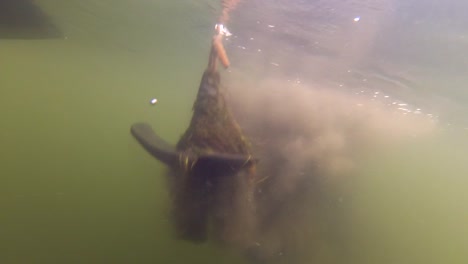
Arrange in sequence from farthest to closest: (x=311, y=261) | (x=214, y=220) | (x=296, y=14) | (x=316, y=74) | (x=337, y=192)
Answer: (x=316, y=74)
(x=337, y=192)
(x=311, y=261)
(x=296, y=14)
(x=214, y=220)

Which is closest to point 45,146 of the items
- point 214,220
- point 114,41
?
point 114,41

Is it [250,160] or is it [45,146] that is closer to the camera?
[250,160]

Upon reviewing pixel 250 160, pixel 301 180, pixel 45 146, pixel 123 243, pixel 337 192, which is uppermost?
pixel 250 160

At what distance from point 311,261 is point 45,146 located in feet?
116

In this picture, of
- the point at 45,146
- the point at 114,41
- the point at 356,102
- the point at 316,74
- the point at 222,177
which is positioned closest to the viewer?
the point at 222,177

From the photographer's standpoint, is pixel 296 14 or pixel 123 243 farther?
pixel 123 243

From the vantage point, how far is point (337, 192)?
13109 millimetres

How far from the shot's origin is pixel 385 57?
1093 cm

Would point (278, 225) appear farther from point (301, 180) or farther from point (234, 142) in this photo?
point (234, 142)

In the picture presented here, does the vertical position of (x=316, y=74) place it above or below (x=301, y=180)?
above

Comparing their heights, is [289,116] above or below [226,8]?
below

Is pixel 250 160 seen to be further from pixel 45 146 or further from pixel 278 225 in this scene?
pixel 45 146

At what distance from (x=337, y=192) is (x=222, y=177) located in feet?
27.1

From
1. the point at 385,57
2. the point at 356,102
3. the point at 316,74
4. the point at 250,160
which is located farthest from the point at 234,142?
the point at 356,102
